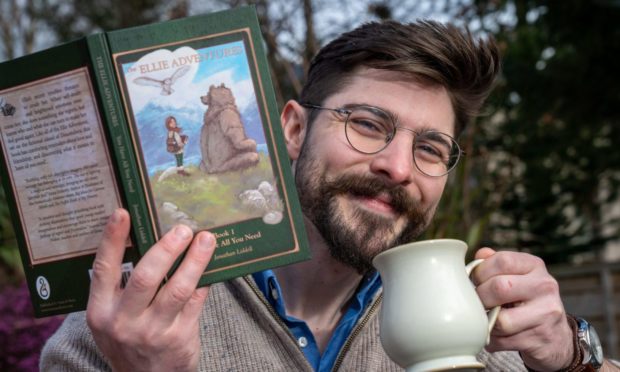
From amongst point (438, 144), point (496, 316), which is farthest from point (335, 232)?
point (496, 316)

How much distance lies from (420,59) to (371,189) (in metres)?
0.41

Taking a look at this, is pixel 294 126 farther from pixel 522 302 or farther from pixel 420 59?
pixel 522 302

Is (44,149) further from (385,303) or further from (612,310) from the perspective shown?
(612,310)

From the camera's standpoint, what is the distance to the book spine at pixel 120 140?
50.1 inches

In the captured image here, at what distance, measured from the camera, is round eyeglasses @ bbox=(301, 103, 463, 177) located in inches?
75.9

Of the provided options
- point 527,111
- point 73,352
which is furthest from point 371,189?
point 527,111

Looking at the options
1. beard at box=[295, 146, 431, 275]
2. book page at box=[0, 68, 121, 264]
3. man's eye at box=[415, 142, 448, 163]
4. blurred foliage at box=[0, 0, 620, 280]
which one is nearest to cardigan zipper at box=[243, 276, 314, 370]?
beard at box=[295, 146, 431, 275]

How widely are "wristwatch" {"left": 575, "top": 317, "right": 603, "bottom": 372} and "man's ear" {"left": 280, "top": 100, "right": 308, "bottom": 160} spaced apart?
93 centimetres

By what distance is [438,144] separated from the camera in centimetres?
199

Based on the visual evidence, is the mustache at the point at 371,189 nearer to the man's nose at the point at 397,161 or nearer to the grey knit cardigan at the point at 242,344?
the man's nose at the point at 397,161

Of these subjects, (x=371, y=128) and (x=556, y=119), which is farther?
(x=556, y=119)

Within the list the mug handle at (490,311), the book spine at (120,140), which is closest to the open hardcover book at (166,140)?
the book spine at (120,140)

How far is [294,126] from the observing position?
2230mm

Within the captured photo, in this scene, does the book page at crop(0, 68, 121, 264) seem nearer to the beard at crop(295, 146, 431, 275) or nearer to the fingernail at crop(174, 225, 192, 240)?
the fingernail at crop(174, 225, 192, 240)
